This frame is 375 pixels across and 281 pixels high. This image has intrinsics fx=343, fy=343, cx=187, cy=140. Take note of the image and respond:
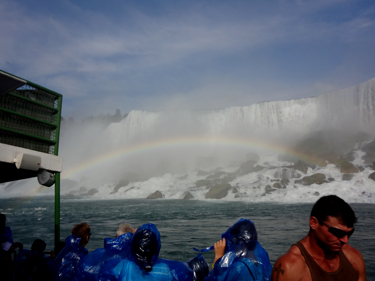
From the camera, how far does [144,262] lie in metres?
2.03

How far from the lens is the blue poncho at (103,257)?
2.26m

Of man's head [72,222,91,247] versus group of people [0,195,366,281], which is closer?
group of people [0,195,366,281]

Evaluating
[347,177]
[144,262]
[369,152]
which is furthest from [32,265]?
[369,152]

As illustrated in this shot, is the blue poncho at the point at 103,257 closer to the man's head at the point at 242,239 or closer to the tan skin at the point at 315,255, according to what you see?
the man's head at the point at 242,239

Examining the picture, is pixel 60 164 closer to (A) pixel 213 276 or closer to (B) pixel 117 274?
(B) pixel 117 274

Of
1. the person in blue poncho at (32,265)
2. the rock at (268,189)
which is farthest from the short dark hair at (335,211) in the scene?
the rock at (268,189)

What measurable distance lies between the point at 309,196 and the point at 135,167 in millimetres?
32012

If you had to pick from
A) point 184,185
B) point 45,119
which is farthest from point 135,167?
point 45,119

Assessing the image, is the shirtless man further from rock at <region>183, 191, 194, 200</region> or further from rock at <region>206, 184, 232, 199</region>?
rock at <region>183, 191, 194, 200</region>

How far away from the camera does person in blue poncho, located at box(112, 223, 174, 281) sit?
2020 millimetres

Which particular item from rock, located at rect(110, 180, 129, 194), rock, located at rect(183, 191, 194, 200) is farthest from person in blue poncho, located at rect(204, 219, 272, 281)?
rock, located at rect(110, 180, 129, 194)

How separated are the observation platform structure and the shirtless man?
302cm

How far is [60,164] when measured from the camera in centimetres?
428

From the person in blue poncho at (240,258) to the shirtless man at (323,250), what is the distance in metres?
0.63
